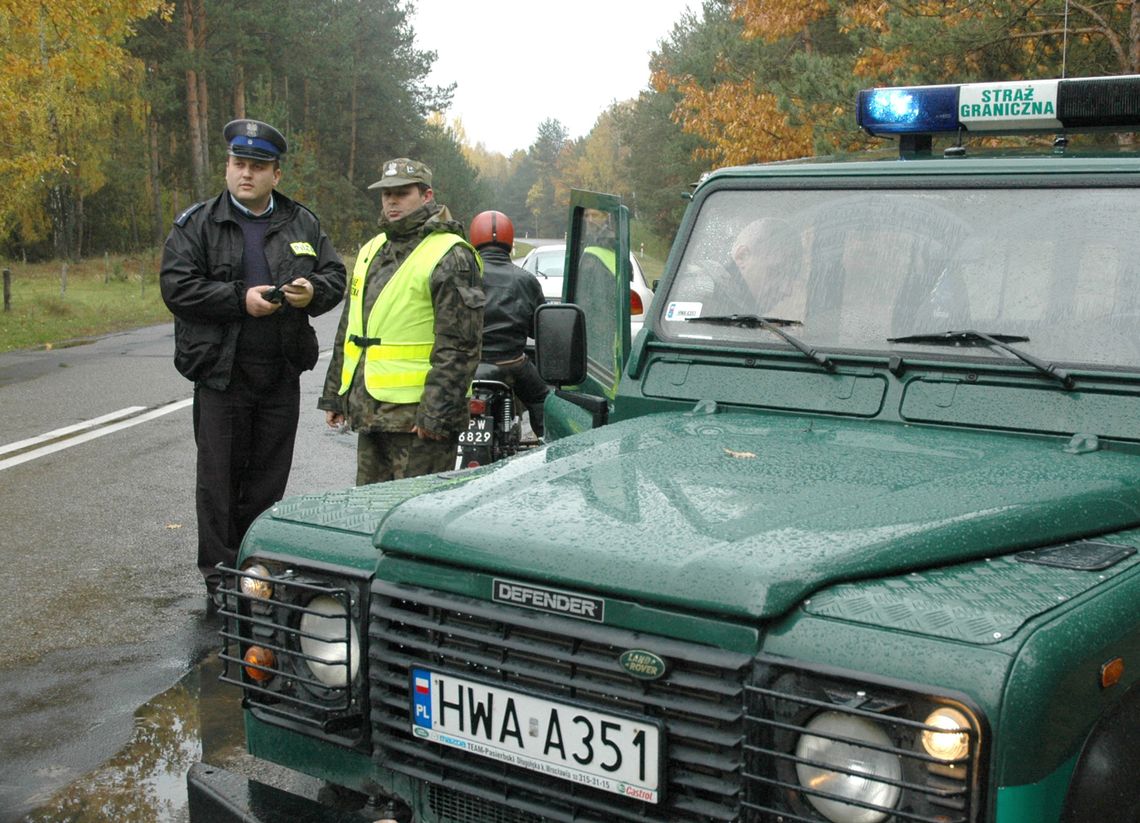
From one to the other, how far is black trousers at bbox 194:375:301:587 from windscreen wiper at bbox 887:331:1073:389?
11.9 feet

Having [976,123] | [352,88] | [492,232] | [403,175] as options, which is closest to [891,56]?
[492,232]

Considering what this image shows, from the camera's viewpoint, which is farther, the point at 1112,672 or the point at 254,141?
the point at 254,141

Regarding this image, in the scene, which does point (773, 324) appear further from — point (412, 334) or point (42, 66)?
point (42, 66)

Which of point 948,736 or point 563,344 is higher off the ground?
point 563,344

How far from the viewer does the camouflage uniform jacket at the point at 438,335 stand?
20.6 feet

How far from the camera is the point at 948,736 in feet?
7.26

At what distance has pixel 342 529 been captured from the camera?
3.05 meters

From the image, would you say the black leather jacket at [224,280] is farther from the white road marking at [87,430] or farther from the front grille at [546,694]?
the white road marking at [87,430]

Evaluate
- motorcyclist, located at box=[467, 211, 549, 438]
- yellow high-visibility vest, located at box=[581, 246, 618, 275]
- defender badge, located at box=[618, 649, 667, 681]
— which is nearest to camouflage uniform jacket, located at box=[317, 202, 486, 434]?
yellow high-visibility vest, located at box=[581, 246, 618, 275]

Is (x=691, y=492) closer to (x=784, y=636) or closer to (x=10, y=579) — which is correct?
(x=784, y=636)

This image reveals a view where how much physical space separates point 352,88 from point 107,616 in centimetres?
5519

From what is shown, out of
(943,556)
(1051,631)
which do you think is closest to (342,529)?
(943,556)

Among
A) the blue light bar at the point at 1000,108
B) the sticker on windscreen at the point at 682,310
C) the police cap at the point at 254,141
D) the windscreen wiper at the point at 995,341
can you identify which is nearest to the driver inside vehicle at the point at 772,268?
the sticker on windscreen at the point at 682,310

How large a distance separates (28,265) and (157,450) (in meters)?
48.6
